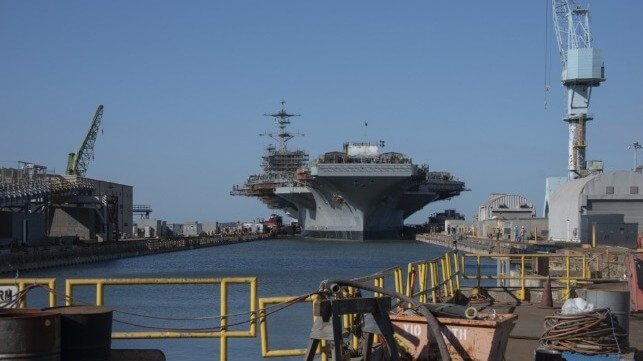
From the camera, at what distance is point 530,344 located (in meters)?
12.0

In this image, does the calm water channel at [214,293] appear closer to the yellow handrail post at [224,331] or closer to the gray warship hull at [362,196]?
the gray warship hull at [362,196]

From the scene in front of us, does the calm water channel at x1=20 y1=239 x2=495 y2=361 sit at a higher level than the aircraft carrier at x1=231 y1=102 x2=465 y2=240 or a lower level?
lower

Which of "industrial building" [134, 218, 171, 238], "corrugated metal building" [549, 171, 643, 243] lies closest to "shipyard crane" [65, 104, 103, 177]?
Result: "industrial building" [134, 218, 171, 238]

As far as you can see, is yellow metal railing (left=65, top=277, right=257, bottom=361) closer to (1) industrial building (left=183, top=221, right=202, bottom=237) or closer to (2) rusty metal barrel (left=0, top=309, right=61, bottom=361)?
(2) rusty metal barrel (left=0, top=309, right=61, bottom=361)

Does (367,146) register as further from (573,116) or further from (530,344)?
(530,344)

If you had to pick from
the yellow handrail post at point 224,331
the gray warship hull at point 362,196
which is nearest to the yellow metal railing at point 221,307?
the yellow handrail post at point 224,331

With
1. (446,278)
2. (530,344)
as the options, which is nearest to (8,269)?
(446,278)

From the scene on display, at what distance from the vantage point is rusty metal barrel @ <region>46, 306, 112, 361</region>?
6961 millimetres

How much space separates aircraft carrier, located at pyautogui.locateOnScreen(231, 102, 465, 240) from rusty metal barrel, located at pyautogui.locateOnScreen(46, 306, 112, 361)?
6643 centimetres

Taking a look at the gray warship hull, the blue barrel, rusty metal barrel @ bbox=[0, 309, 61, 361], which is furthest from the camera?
the gray warship hull

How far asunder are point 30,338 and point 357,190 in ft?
246

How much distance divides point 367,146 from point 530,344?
263ft

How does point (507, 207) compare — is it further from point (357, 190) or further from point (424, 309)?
point (424, 309)

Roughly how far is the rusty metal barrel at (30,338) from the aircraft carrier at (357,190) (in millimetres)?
66934
